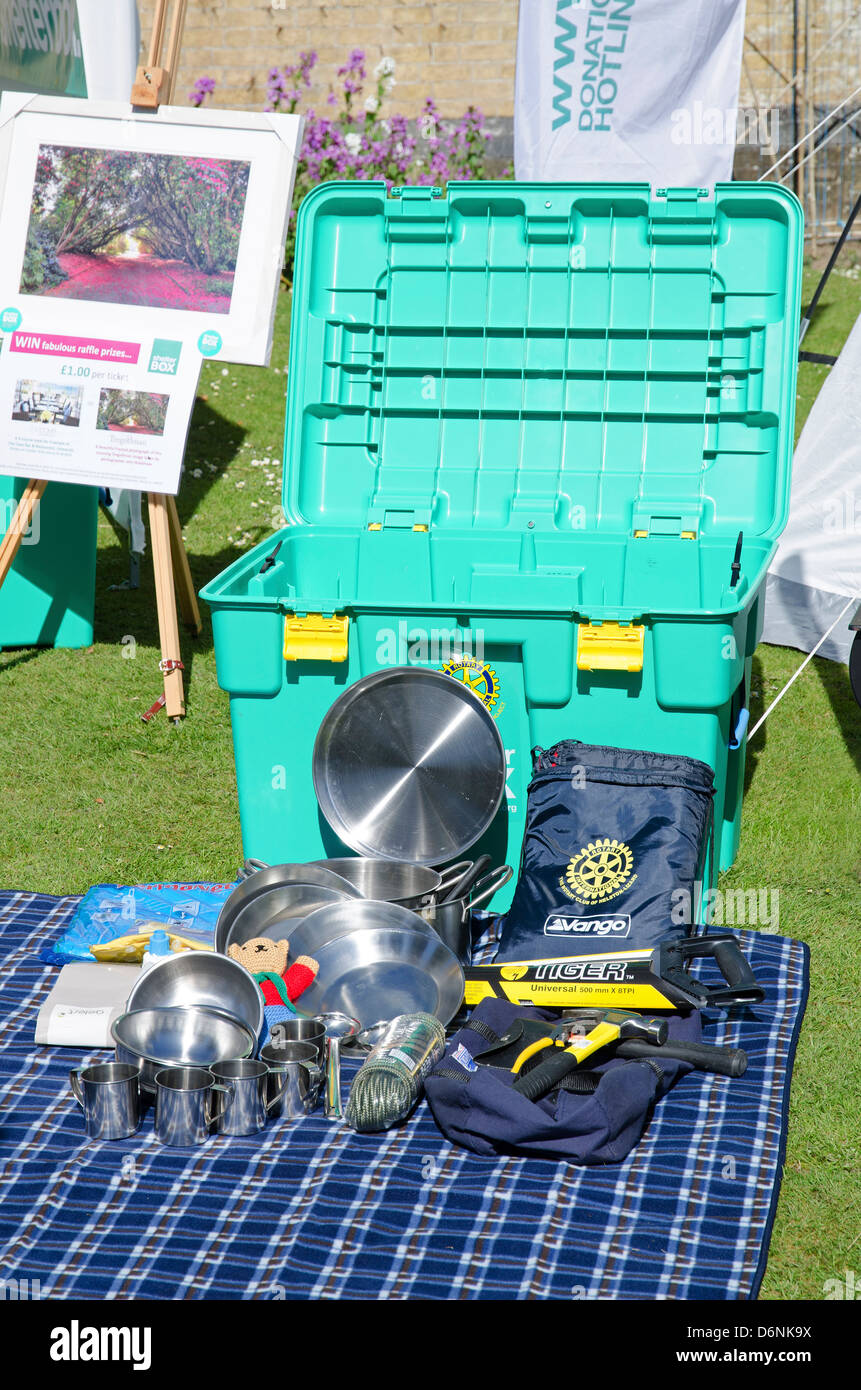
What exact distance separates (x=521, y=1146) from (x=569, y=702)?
4.21 ft

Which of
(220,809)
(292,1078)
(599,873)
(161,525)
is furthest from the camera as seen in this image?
(161,525)

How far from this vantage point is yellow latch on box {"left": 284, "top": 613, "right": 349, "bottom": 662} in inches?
145

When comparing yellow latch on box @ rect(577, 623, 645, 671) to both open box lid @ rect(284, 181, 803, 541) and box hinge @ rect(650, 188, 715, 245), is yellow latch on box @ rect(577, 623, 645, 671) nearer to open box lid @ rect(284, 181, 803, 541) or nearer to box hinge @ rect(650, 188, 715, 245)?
open box lid @ rect(284, 181, 803, 541)

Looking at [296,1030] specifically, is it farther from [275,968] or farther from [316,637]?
[316,637]

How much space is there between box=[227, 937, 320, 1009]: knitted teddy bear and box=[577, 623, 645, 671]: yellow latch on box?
1077 mm

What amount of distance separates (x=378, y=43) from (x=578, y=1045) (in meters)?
10.6

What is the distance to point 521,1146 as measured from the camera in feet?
9.14

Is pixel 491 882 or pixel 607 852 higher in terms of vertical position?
pixel 607 852

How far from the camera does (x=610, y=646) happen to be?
11.7 feet

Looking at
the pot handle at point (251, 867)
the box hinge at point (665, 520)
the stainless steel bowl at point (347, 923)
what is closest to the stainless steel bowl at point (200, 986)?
the stainless steel bowl at point (347, 923)

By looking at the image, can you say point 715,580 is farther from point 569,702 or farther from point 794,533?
point 794,533

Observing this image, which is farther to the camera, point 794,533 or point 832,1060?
point 794,533

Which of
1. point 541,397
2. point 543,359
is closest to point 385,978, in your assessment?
point 541,397
